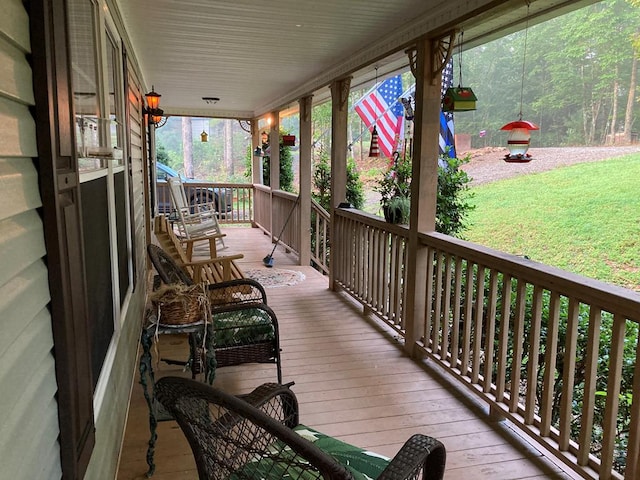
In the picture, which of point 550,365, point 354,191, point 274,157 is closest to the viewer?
point 550,365

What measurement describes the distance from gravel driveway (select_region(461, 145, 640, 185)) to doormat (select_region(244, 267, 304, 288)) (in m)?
4.26

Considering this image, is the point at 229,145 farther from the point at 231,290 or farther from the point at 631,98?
the point at 231,290

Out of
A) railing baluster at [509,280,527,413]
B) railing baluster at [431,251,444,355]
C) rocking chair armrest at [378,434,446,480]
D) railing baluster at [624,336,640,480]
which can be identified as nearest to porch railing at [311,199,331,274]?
railing baluster at [431,251,444,355]

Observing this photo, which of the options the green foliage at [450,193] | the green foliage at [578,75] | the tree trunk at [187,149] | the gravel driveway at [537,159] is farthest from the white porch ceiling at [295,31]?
the tree trunk at [187,149]

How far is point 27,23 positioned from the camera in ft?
3.08

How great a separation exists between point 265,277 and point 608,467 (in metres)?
4.42

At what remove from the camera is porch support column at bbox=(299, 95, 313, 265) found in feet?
20.6

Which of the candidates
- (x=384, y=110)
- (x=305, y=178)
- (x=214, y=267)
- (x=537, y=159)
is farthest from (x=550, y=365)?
(x=537, y=159)

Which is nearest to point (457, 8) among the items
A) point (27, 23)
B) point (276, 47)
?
point (276, 47)

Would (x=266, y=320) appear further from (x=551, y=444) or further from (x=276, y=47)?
(x=276, y=47)

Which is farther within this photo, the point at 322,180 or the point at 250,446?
the point at 322,180

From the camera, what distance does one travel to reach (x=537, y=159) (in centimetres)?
940

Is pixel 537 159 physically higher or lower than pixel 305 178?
higher

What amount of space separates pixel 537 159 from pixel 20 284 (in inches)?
388
